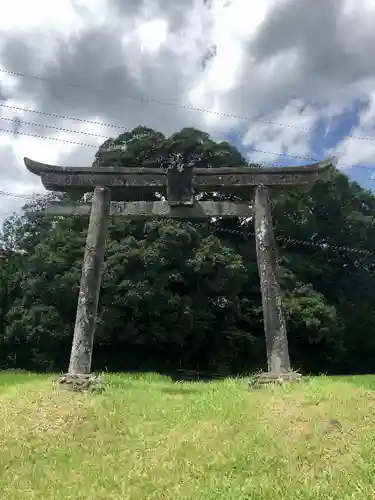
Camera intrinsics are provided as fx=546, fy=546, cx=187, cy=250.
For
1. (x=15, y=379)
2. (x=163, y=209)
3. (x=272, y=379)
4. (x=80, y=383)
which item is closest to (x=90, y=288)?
(x=80, y=383)

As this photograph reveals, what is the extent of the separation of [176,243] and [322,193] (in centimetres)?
1070

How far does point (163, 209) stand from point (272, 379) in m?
4.68

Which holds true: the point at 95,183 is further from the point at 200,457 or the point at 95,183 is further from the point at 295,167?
the point at 200,457

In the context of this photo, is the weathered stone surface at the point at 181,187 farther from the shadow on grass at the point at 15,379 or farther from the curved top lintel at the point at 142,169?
the shadow on grass at the point at 15,379

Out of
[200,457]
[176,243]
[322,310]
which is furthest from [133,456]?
[322,310]

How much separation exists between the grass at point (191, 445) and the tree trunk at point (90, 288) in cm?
123

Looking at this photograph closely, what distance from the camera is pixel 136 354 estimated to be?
26234 millimetres

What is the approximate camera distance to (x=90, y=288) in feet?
38.5

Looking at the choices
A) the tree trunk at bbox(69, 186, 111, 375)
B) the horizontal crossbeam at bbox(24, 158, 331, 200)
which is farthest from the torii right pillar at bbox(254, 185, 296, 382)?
the tree trunk at bbox(69, 186, 111, 375)

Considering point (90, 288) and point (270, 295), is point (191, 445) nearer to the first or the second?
point (270, 295)

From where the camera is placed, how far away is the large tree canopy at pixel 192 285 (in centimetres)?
2498

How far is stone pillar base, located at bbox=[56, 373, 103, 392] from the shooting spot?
33.4 feet

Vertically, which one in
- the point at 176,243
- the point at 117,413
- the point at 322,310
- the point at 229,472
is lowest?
the point at 229,472

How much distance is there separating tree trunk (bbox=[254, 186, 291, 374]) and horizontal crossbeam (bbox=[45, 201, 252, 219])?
1.45 ft
